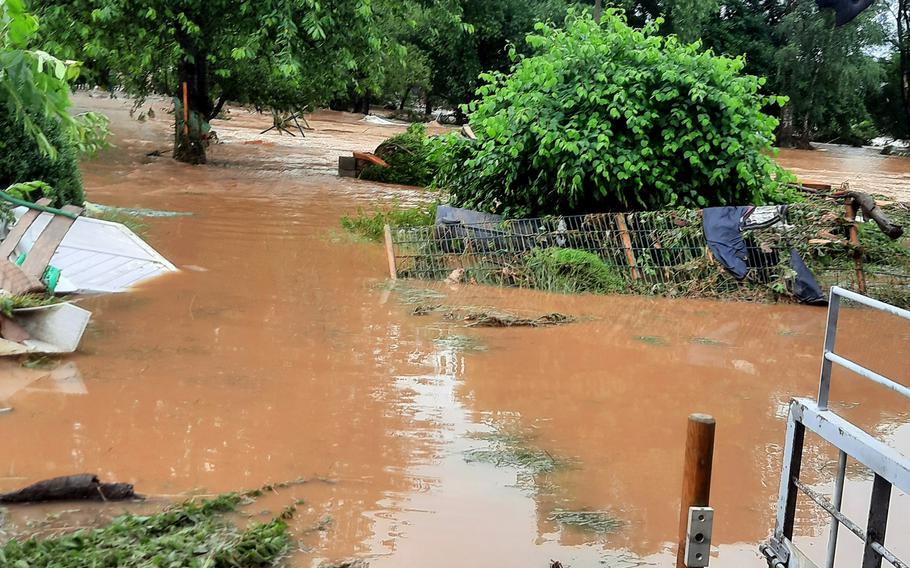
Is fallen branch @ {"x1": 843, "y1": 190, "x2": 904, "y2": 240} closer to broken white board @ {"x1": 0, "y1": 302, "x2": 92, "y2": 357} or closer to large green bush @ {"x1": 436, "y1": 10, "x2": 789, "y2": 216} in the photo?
large green bush @ {"x1": 436, "y1": 10, "x2": 789, "y2": 216}

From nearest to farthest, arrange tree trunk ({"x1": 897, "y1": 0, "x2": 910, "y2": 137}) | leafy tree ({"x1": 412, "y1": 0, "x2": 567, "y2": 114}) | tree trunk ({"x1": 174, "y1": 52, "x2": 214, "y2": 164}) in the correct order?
1. tree trunk ({"x1": 174, "y1": 52, "x2": 214, "y2": 164})
2. leafy tree ({"x1": 412, "y1": 0, "x2": 567, "y2": 114})
3. tree trunk ({"x1": 897, "y1": 0, "x2": 910, "y2": 137})

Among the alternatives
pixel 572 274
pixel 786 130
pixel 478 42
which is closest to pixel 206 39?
pixel 572 274

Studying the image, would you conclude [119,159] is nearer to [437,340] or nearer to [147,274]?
[147,274]

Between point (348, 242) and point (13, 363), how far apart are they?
6.24 metres

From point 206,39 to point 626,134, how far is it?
29.3 feet

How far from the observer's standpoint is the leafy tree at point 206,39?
48.8ft

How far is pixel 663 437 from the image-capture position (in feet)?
20.1

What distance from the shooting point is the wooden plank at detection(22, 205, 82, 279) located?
7828 millimetres

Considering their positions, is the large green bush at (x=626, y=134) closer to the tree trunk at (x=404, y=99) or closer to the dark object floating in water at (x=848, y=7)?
the dark object floating in water at (x=848, y=7)

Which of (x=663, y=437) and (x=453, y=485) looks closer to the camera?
(x=453, y=485)

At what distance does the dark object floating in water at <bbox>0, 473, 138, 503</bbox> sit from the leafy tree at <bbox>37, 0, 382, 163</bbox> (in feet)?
35.0

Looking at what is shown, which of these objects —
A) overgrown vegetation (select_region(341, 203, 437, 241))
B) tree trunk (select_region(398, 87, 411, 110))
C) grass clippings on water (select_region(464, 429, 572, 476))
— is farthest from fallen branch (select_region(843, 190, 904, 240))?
tree trunk (select_region(398, 87, 411, 110))

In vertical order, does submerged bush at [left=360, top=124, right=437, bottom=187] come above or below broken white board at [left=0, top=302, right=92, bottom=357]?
above

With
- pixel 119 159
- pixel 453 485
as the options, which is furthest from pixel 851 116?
pixel 453 485
